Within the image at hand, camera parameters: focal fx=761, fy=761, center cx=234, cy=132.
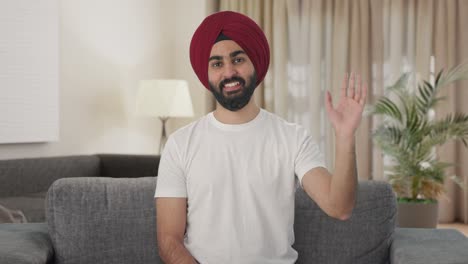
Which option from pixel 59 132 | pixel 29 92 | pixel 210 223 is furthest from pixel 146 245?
pixel 59 132

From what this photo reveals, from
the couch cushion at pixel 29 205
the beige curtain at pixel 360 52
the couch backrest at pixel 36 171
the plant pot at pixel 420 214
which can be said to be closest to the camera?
the couch cushion at pixel 29 205

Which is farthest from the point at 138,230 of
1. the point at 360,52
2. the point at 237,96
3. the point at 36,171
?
the point at 360,52

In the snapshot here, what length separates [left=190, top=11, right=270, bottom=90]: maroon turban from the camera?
1882 millimetres

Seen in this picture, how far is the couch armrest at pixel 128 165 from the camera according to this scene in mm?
4980

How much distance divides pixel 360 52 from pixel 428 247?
4929 mm

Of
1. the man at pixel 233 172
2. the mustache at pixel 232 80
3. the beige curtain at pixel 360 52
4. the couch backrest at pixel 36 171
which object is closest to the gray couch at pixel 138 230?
the man at pixel 233 172

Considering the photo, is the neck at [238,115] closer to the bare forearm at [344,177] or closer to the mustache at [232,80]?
the mustache at [232,80]

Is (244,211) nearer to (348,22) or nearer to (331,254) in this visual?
(331,254)

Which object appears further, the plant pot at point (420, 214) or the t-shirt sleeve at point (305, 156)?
the plant pot at point (420, 214)

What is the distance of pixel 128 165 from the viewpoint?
199 inches

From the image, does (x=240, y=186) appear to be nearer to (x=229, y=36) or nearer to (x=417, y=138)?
(x=229, y=36)

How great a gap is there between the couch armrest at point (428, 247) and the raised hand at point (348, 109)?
40 centimetres

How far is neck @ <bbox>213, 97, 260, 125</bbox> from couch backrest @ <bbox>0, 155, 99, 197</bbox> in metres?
2.62

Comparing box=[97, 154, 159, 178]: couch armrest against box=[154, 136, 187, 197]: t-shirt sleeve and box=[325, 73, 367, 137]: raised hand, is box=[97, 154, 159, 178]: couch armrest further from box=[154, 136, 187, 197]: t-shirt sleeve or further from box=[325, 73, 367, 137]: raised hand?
box=[325, 73, 367, 137]: raised hand
